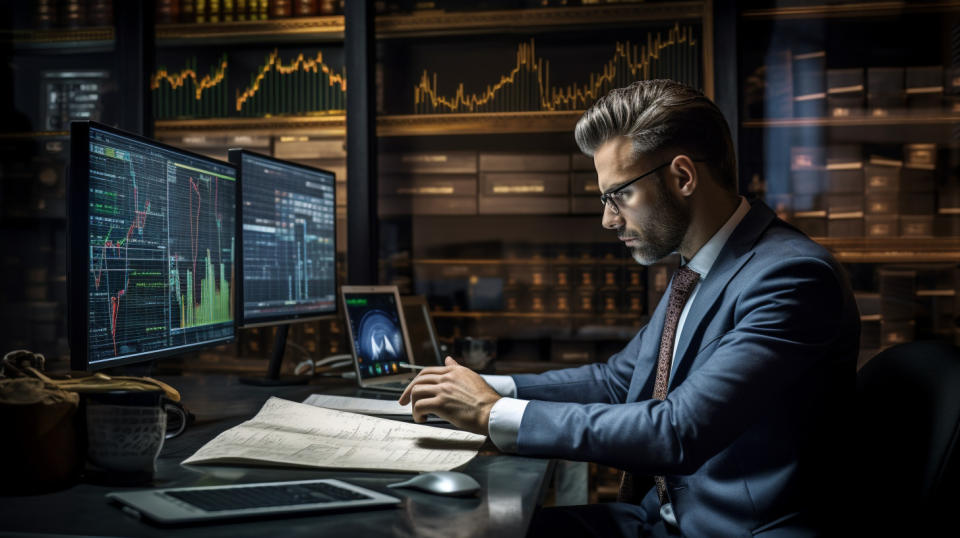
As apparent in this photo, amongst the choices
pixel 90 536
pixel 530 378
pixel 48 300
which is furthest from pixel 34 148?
pixel 90 536

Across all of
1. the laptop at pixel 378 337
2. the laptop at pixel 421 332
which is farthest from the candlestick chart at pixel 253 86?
the laptop at pixel 378 337

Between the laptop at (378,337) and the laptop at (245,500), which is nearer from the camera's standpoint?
the laptop at (245,500)

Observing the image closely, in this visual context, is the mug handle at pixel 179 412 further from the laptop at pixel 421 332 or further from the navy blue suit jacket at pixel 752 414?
the laptop at pixel 421 332

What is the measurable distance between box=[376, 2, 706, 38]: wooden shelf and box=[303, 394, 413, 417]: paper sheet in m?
2.13

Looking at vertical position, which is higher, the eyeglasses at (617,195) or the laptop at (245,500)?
the eyeglasses at (617,195)

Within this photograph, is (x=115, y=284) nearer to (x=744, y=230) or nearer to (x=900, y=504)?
(x=744, y=230)

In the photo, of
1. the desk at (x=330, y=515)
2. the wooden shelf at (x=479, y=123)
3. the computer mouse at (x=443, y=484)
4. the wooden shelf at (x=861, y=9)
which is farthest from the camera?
the wooden shelf at (x=479, y=123)

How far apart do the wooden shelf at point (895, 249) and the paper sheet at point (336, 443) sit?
2.34 metres

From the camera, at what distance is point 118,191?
1087 mm

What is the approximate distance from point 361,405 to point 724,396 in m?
0.70

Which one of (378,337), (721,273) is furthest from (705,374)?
(378,337)

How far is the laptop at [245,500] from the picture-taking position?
0.72m

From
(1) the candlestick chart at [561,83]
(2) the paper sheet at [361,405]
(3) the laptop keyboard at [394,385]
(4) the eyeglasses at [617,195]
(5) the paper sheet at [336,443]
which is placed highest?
(1) the candlestick chart at [561,83]

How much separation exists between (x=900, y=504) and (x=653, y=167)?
0.57 m
